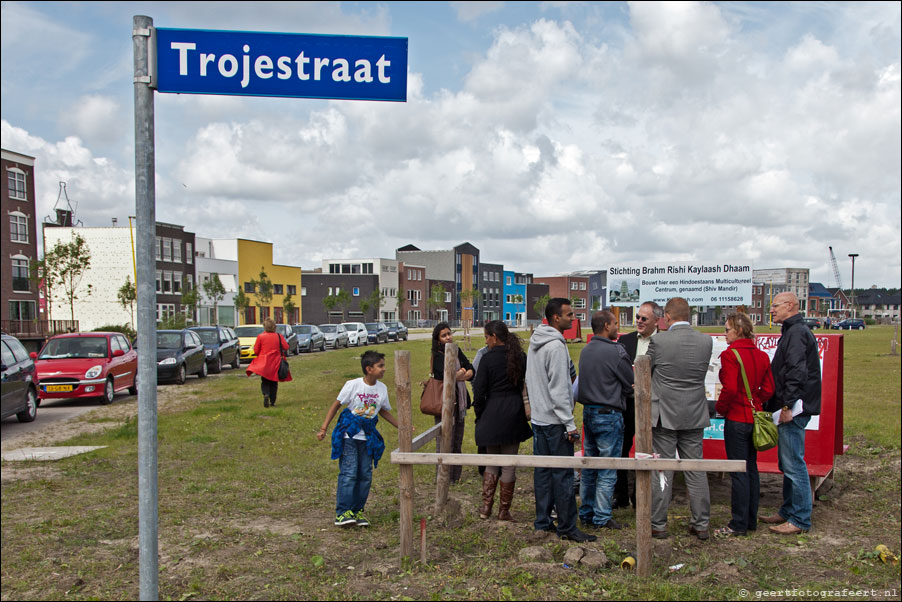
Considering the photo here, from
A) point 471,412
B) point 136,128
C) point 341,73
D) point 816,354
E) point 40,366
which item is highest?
point 341,73

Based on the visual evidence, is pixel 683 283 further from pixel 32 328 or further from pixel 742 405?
pixel 32 328

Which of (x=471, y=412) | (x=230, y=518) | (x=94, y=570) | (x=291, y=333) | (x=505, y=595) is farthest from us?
(x=291, y=333)

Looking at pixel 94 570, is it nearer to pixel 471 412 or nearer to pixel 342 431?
pixel 342 431

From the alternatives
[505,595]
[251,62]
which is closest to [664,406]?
[505,595]

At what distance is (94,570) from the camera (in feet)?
16.9

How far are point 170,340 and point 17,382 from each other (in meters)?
8.96

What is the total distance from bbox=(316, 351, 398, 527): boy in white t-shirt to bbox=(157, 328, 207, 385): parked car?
1490 cm

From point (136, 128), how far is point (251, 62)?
1.93 feet

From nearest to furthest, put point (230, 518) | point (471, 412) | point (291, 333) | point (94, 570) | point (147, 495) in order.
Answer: point (147, 495) → point (94, 570) → point (230, 518) → point (471, 412) → point (291, 333)

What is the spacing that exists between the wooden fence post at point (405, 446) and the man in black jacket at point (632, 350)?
2471mm

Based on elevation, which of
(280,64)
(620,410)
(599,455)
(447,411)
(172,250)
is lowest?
(599,455)

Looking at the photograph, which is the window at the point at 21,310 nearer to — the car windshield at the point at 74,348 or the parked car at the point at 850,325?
the car windshield at the point at 74,348

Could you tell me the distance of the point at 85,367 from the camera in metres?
15.9

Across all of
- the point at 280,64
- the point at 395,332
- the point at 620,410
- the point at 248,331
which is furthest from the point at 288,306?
the point at 280,64
